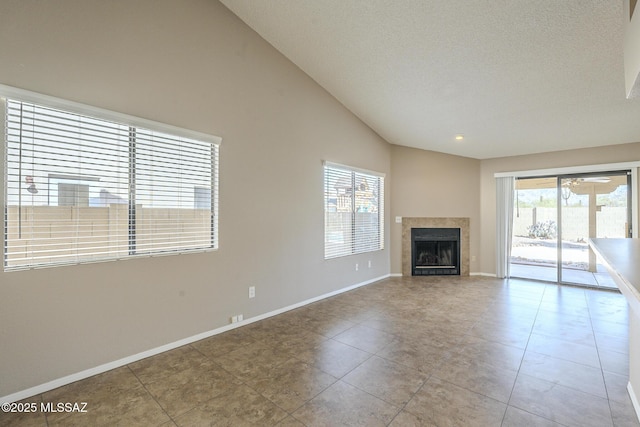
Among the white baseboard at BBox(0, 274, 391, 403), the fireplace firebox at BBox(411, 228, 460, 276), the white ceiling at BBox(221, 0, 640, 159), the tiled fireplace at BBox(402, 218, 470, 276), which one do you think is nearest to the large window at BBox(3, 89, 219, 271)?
the white baseboard at BBox(0, 274, 391, 403)

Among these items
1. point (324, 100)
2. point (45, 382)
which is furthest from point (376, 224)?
point (45, 382)

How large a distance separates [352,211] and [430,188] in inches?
84.3

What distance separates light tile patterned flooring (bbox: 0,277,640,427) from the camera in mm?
1846

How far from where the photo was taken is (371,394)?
2.07 meters

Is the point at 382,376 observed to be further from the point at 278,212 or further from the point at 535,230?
the point at 535,230

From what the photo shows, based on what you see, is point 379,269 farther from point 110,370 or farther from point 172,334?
point 110,370

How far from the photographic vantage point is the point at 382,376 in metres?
2.30

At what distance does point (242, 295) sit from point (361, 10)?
10.9ft

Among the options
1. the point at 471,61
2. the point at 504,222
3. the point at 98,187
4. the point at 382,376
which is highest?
the point at 471,61

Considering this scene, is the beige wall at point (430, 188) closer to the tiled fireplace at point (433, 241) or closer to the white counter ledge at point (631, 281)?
the tiled fireplace at point (433, 241)

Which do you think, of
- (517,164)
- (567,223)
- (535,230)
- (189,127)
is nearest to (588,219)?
(567,223)

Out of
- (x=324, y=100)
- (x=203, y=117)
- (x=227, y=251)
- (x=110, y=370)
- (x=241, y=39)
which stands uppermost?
(x=241, y=39)

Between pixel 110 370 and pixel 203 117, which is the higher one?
pixel 203 117

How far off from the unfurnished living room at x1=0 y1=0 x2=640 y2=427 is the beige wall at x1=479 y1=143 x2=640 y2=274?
71mm
